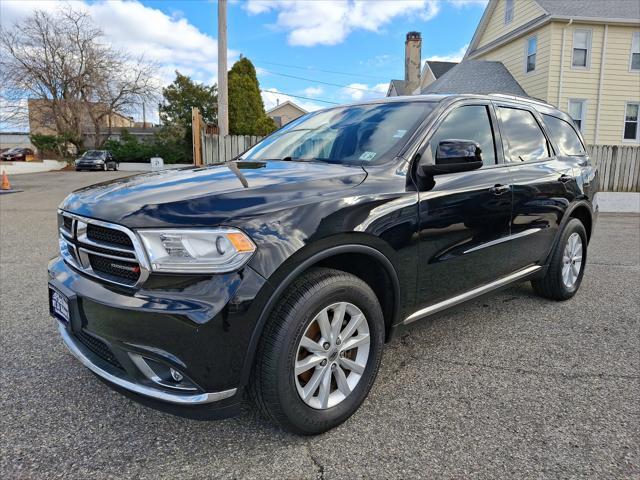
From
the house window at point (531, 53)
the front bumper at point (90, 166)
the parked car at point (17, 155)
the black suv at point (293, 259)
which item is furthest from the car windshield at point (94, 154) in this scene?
the black suv at point (293, 259)

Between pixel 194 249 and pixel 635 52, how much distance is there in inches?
821

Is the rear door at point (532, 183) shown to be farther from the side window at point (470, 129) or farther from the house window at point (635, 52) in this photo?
the house window at point (635, 52)

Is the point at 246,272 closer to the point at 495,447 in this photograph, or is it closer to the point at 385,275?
the point at 385,275

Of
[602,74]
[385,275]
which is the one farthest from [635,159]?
[385,275]

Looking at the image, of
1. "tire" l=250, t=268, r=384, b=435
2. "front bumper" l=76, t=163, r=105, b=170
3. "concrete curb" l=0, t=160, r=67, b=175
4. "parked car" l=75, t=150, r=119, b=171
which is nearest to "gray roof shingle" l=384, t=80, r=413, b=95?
"parked car" l=75, t=150, r=119, b=171

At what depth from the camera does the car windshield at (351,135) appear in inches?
117

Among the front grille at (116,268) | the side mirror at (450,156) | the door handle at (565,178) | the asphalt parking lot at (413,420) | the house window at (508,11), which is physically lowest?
the asphalt parking lot at (413,420)

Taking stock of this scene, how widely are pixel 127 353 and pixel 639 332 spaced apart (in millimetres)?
3849

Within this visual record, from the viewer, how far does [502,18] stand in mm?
19984

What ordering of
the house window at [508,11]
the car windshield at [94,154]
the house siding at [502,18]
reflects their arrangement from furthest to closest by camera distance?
the car windshield at [94,154]
the house window at [508,11]
the house siding at [502,18]

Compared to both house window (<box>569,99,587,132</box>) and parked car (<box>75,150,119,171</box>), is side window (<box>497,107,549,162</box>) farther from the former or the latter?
parked car (<box>75,150,119,171</box>)

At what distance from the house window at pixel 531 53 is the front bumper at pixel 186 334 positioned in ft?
63.4

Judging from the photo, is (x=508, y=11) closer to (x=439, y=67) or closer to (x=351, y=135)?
(x=439, y=67)

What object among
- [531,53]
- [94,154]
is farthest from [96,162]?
[531,53]
